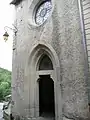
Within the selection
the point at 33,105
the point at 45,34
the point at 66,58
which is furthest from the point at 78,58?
the point at 33,105

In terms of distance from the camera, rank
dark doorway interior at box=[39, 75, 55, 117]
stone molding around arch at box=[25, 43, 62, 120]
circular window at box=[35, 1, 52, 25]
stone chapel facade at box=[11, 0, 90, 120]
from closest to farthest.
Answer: stone chapel facade at box=[11, 0, 90, 120]
stone molding around arch at box=[25, 43, 62, 120]
circular window at box=[35, 1, 52, 25]
dark doorway interior at box=[39, 75, 55, 117]

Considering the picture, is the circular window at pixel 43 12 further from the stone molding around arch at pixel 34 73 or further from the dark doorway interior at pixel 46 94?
the dark doorway interior at pixel 46 94

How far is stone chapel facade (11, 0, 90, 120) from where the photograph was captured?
4.42 meters

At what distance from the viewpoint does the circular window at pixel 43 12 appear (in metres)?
6.27

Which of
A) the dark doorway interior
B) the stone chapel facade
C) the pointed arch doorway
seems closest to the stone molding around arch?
the stone chapel facade

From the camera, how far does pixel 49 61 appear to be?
6.22 metres

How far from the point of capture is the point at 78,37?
14.7ft

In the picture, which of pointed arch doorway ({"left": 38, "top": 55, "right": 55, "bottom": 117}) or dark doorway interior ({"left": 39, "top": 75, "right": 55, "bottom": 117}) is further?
dark doorway interior ({"left": 39, "top": 75, "right": 55, "bottom": 117})

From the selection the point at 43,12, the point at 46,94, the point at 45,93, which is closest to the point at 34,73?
the point at 45,93

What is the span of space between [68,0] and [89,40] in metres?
1.93

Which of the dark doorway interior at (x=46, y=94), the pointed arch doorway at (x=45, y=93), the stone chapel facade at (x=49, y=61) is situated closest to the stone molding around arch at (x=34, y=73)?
the stone chapel facade at (x=49, y=61)

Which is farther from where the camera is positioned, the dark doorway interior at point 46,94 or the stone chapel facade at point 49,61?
the dark doorway interior at point 46,94

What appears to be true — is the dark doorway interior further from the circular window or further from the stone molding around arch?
the circular window

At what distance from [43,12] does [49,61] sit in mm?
2291
